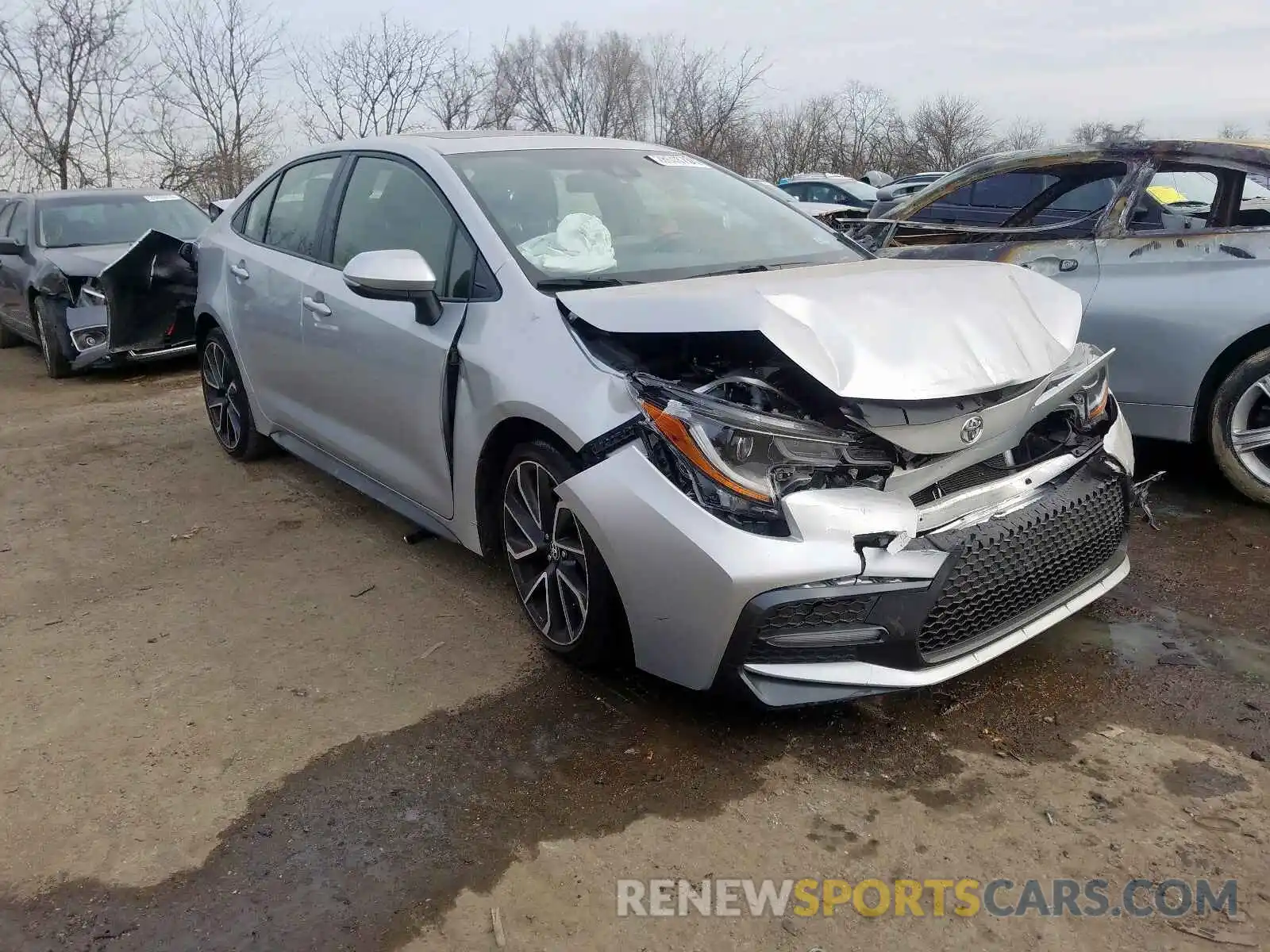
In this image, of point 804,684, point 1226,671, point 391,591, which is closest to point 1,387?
point 391,591

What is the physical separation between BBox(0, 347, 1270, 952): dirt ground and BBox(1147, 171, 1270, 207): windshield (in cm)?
157

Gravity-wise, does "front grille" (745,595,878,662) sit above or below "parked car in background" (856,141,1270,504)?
below

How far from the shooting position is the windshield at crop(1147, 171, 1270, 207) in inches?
177

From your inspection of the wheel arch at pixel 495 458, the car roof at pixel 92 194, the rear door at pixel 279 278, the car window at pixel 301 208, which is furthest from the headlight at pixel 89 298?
the wheel arch at pixel 495 458

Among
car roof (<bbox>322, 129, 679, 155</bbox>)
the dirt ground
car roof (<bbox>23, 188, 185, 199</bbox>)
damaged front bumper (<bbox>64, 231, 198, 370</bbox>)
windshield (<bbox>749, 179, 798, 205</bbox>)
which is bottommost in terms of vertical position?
the dirt ground

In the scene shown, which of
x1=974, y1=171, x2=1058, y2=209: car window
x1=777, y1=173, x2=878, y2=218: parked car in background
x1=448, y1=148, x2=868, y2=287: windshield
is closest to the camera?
x1=448, y1=148, x2=868, y2=287: windshield

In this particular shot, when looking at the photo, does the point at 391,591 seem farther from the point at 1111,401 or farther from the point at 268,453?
the point at 1111,401

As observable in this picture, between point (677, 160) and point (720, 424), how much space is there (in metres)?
2.07

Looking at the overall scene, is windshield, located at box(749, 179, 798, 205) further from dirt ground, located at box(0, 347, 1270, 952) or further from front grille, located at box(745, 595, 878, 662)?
front grille, located at box(745, 595, 878, 662)

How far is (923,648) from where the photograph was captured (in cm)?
261

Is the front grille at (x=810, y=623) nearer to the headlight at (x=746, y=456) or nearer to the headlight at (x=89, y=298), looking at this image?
the headlight at (x=746, y=456)

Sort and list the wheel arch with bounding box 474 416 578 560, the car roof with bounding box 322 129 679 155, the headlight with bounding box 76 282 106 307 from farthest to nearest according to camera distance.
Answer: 1. the headlight with bounding box 76 282 106 307
2. the car roof with bounding box 322 129 679 155
3. the wheel arch with bounding box 474 416 578 560

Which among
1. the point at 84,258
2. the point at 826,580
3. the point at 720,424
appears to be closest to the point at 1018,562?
the point at 826,580

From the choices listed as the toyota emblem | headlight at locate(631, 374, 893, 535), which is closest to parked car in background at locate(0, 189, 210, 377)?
headlight at locate(631, 374, 893, 535)
